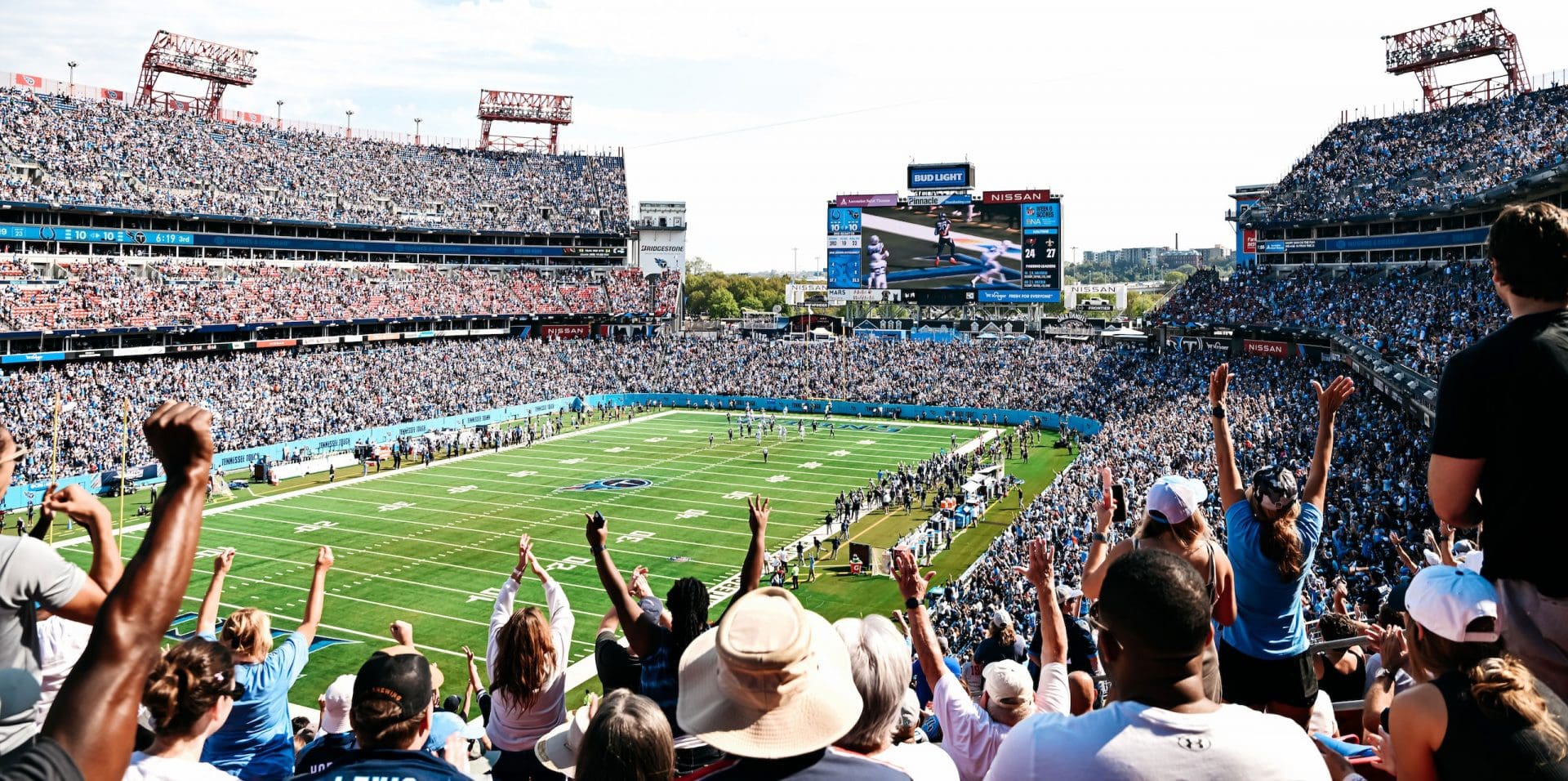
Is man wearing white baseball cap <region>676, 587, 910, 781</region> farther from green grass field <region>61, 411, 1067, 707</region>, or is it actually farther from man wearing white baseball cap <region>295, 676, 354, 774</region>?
green grass field <region>61, 411, 1067, 707</region>

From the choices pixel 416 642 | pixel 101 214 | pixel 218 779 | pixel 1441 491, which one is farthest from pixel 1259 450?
pixel 101 214

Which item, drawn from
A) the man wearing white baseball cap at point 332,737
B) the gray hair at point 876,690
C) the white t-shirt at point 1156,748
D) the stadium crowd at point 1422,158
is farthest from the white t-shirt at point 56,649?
the stadium crowd at point 1422,158

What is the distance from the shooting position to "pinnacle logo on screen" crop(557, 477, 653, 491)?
3744 centimetres

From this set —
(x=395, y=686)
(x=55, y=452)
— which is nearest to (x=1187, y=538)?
(x=395, y=686)

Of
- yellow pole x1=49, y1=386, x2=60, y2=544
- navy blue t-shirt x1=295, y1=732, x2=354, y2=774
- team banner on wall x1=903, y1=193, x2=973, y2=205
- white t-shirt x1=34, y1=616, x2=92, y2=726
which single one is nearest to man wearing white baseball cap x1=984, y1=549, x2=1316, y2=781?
navy blue t-shirt x1=295, y1=732, x2=354, y2=774

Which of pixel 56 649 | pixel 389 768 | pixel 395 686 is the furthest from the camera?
pixel 56 649

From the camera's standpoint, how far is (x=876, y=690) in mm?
3148

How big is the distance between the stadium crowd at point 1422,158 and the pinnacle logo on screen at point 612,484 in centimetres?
3189

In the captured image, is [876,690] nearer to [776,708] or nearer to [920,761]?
[920,761]

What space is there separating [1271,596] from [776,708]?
2983mm

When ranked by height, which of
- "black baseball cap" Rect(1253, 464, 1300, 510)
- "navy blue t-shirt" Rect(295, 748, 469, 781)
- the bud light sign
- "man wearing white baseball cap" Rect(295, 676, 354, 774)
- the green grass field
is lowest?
the green grass field

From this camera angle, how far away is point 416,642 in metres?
21.3

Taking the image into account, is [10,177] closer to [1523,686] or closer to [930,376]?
[930,376]

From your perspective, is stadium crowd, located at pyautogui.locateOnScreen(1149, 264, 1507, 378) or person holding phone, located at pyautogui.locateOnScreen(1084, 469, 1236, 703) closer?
person holding phone, located at pyautogui.locateOnScreen(1084, 469, 1236, 703)
